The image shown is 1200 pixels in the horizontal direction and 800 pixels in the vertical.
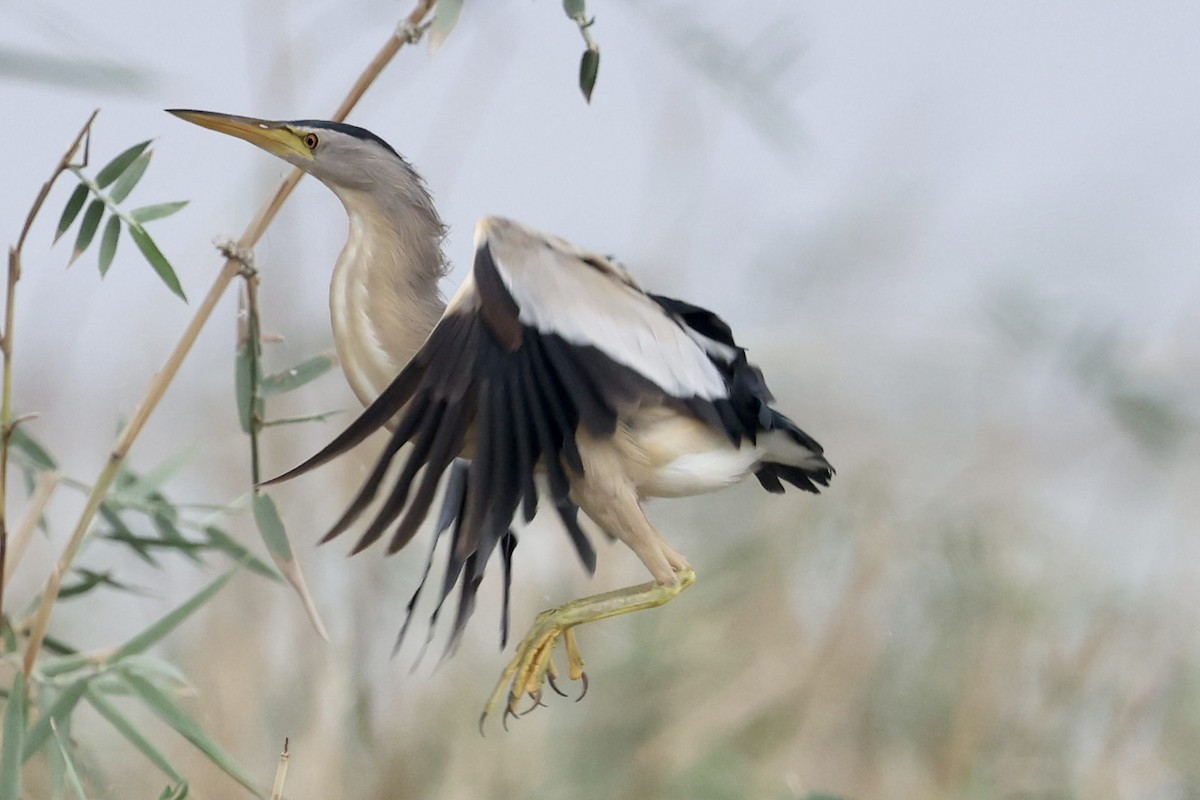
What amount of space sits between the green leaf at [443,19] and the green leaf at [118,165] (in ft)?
0.67

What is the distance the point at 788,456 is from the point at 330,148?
14.5 inches

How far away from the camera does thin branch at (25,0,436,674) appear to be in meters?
0.88

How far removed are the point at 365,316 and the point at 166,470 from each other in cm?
42

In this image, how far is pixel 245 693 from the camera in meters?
1.80

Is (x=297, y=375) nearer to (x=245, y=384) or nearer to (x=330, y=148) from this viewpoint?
(x=245, y=384)

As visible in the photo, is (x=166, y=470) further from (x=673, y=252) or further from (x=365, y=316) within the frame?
(x=673, y=252)

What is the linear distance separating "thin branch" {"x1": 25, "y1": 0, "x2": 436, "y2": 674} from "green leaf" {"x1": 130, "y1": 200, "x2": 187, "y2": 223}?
8 cm

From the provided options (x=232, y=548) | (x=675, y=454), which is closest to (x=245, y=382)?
(x=232, y=548)

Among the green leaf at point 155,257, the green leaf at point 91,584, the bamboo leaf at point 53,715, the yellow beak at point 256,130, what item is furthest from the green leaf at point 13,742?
the yellow beak at point 256,130

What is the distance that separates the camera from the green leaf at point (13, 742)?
0.96 m

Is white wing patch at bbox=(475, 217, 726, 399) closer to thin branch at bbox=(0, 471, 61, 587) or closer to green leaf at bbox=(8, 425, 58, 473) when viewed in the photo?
thin branch at bbox=(0, 471, 61, 587)

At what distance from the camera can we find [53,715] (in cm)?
100

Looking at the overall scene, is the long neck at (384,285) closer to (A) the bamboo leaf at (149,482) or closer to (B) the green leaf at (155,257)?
(B) the green leaf at (155,257)

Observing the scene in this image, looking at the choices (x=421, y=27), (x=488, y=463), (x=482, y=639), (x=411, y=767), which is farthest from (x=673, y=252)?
(x=488, y=463)
